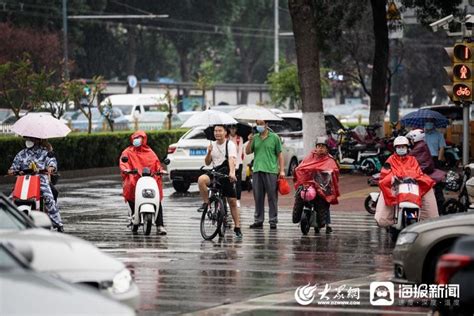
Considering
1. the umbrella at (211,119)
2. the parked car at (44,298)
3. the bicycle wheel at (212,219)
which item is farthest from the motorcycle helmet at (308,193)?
the parked car at (44,298)

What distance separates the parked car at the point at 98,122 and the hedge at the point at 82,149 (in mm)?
8847

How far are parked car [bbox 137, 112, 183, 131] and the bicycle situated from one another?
1236 inches

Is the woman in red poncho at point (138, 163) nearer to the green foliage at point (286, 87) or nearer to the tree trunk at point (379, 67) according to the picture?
the tree trunk at point (379, 67)

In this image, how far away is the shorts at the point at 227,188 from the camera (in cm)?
2006

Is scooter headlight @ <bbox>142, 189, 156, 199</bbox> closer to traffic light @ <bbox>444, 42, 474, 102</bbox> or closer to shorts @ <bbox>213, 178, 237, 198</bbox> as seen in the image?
shorts @ <bbox>213, 178, 237, 198</bbox>

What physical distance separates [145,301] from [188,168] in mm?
17393

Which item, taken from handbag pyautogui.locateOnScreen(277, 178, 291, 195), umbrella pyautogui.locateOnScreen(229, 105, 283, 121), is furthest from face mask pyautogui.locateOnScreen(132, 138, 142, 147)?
handbag pyautogui.locateOnScreen(277, 178, 291, 195)

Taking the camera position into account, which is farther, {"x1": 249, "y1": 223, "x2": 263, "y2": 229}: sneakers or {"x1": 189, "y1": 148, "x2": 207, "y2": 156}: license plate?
{"x1": 189, "y1": 148, "x2": 207, "y2": 156}: license plate

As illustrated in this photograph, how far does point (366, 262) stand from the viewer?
17.0 meters

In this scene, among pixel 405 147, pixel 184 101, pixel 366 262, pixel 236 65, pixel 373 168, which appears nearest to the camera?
pixel 366 262

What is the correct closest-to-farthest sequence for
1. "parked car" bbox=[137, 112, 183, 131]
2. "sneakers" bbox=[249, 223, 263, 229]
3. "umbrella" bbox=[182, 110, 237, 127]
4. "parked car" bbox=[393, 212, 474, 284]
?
"parked car" bbox=[393, 212, 474, 284] < "umbrella" bbox=[182, 110, 237, 127] < "sneakers" bbox=[249, 223, 263, 229] < "parked car" bbox=[137, 112, 183, 131]

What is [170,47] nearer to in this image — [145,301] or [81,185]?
[81,185]

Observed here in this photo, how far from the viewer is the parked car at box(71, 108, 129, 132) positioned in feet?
169

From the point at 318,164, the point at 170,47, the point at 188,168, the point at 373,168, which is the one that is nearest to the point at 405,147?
the point at 318,164
